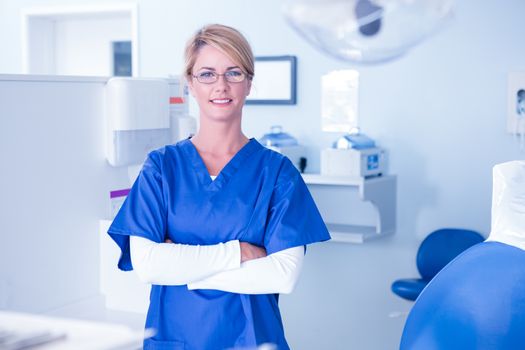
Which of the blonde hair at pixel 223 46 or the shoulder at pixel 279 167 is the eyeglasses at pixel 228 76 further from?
the shoulder at pixel 279 167

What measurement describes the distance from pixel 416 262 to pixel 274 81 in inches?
44.3

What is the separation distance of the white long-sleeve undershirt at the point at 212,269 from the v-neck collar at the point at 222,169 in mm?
152

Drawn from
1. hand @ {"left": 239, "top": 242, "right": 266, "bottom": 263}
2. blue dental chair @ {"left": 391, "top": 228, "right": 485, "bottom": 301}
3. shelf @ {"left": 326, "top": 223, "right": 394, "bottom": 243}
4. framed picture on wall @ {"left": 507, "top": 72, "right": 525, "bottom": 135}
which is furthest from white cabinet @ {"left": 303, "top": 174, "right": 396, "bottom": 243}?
hand @ {"left": 239, "top": 242, "right": 266, "bottom": 263}

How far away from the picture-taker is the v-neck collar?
6.33 feet

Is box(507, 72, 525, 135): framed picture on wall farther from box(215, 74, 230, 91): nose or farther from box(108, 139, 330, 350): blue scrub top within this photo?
box(215, 74, 230, 91): nose

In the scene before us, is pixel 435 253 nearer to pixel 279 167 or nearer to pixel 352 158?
pixel 352 158

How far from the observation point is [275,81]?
4066 millimetres

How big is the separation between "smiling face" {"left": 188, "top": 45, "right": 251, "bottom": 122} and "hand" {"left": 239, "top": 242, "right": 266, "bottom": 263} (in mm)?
297

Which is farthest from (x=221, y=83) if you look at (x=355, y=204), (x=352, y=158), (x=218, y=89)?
(x=355, y=204)

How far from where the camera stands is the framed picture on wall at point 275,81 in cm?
402

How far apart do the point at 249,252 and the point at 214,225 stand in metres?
0.10

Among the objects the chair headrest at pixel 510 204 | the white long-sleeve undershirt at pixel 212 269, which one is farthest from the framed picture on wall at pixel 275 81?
the white long-sleeve undershirt at pixel 212 269

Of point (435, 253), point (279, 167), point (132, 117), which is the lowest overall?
point (435, 253)

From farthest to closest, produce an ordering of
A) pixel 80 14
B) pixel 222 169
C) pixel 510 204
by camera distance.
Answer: pixel 80 14, pixel 510 204, pixel 222 169
